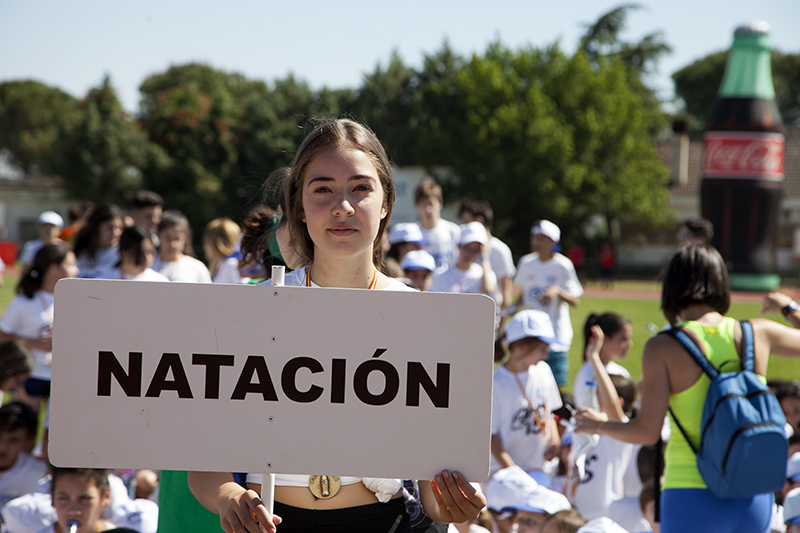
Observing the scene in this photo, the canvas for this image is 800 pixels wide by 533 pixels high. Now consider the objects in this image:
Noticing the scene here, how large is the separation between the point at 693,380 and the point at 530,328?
2.10 metres

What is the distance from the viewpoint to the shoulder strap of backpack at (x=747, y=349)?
278 centimetres

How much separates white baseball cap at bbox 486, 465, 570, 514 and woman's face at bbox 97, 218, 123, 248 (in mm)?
3833

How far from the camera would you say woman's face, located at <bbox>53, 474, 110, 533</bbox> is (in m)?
3.57

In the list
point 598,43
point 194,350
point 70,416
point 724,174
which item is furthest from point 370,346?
point 598,43

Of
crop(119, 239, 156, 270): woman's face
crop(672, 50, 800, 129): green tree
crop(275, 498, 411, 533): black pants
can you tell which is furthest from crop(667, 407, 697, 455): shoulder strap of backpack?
crop(672, 50, 800, 129): green tree

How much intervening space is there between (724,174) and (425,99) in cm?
1793

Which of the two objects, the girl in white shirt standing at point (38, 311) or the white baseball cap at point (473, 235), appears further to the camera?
the white baseball cap at point (473, 235)

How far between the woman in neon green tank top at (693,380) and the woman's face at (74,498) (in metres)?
2.42

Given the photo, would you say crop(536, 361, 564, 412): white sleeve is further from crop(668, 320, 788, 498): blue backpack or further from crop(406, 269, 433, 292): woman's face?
crop(668, 320, 788, 498): blue backpack

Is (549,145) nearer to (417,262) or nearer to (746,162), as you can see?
(746,162)

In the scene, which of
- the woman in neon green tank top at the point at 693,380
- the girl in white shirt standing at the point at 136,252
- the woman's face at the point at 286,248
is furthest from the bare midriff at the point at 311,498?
the girl in white shirt standing at the point at 136,252

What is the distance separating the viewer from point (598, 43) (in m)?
46.0

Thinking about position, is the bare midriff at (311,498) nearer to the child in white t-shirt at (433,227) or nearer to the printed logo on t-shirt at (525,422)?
the printed logo on t-shirt at (525,422)

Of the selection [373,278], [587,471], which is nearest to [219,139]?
[587,471]
